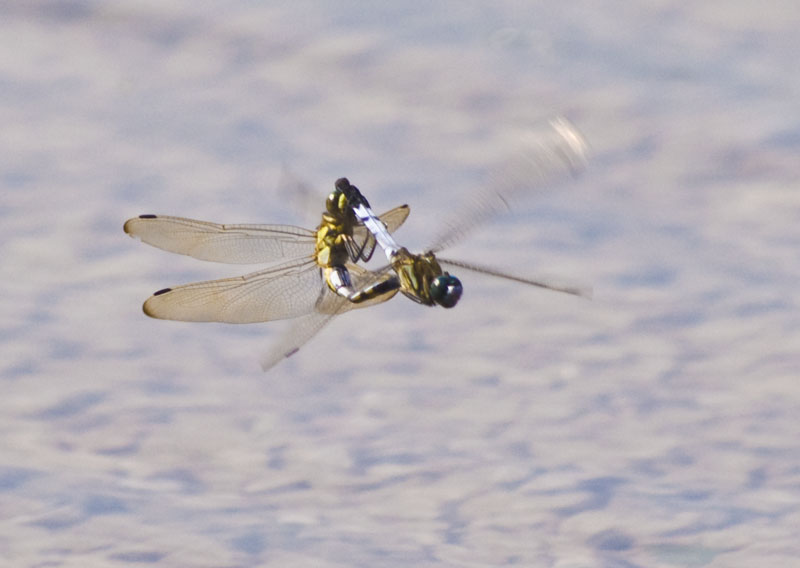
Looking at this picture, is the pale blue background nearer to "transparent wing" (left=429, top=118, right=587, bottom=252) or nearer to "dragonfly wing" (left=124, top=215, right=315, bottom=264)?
"dragonfly wing" (left=124, top=215, right=315, bottom=264)

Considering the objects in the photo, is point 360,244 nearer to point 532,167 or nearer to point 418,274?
point 418,274

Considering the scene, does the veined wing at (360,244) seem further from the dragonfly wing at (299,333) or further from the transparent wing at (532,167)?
the transparent wing at (532,167)

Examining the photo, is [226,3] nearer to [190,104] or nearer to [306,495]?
[190,104]

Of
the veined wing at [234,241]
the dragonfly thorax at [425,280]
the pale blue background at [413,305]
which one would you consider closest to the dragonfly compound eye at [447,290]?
the dragonfly thorax at [425,280]

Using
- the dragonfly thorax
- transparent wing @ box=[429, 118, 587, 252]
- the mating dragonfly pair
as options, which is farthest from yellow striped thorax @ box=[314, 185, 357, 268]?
transparent wing @ box=[429, 118, 587, 252]

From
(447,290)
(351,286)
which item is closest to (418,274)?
(447,290)
